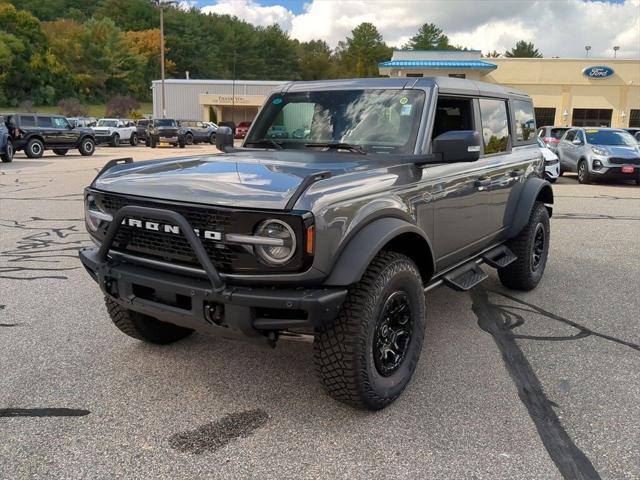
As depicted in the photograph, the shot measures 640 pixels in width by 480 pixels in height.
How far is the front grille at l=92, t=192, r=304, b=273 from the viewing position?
2.64 metres

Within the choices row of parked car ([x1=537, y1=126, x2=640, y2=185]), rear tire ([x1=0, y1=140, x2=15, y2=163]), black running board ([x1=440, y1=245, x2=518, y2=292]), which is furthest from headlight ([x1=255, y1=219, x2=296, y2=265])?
rear tire ([x1=0, y1=140, x2=15, y2=163])

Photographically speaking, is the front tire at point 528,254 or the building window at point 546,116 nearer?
the front tire at point 528,254

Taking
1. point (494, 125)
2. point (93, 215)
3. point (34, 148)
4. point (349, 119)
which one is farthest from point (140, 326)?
point (34, 148)

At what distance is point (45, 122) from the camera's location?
902 inches

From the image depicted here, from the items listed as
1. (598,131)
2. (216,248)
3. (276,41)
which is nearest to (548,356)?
(216,248)

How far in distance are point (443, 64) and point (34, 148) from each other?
32.1 metres

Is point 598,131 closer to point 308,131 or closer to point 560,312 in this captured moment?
point 560,312

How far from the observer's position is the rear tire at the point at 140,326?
3717 millimetres

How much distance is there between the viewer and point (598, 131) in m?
16.8

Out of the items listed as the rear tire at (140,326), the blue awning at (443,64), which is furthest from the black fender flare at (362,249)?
the blue awning at (443,64)

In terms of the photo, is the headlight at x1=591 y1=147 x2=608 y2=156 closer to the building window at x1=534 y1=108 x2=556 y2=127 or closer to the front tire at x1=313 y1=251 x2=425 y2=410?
the front tire at x1=313 y1=251 x2=425 y2=410

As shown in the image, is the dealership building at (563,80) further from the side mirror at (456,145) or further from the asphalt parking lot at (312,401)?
the side mirror at (456,145)

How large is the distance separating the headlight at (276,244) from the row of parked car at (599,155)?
12.3m

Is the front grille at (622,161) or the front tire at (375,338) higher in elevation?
the front grille at (622,161)
